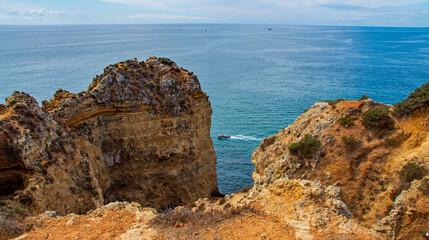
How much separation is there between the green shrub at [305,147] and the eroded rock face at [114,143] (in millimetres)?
10835

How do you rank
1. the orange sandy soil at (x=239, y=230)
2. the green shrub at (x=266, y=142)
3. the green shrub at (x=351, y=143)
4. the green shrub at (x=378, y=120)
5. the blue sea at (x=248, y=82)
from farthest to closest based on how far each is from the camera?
the blue sea at (x=248, y=82)
the green shrub at (x=266, y=142)
the green shrub at (x=378, y=120)
the green shrub at (x=351, y=143)
the orange sandy soil at (x=239, y=230)

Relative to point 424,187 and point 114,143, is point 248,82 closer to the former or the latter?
point 114,143

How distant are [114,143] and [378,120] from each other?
77.4 feet

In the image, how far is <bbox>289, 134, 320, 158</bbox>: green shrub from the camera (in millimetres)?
23141

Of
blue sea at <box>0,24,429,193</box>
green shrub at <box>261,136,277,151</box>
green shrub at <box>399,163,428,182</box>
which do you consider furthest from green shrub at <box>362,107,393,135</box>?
blue sea at <box>0,24,429,193</box>

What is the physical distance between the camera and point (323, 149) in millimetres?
23141

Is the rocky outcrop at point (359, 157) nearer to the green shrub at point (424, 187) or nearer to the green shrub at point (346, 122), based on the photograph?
the green shrub at point (346, 122)

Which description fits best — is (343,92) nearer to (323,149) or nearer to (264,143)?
(264,143)

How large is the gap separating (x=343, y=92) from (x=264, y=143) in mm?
46994

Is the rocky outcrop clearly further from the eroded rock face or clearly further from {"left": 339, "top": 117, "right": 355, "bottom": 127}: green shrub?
the eroded rock face

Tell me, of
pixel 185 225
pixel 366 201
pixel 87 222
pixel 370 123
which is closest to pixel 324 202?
pixel 366 201

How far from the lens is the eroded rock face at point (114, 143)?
1822 centimetres

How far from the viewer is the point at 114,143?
26.8 metres

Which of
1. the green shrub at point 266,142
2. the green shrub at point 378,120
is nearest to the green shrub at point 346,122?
the green shrub at point 378,120
